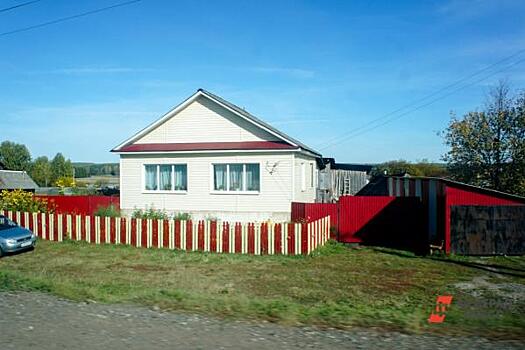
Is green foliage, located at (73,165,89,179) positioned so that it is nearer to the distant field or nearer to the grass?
the distant field

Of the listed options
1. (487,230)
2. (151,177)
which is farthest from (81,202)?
(487,230)

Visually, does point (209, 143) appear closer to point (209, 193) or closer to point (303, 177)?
point (209, 193)

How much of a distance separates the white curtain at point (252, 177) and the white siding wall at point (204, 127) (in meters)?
1.39

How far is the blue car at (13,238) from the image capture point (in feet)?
48.3

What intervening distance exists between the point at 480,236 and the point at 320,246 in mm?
5134

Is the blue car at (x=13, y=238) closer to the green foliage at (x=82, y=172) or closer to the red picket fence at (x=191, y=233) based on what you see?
the red picket fence at (x=191, y=233)

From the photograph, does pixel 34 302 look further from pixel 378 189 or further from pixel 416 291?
pixel 378 189

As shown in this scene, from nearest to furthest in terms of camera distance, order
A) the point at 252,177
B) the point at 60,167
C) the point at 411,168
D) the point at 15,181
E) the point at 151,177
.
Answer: the point at 252,177 → the point at 151,177 → the point at 15,181 → the point at 411,168 → the point at 60,167

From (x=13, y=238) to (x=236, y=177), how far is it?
33.0 feet

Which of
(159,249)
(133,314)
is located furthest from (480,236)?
(133,314)

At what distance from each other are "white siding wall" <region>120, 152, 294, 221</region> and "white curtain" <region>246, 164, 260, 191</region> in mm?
308

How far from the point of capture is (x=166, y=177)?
2355cm

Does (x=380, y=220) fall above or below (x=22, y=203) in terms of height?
below

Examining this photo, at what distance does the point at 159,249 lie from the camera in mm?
15945
